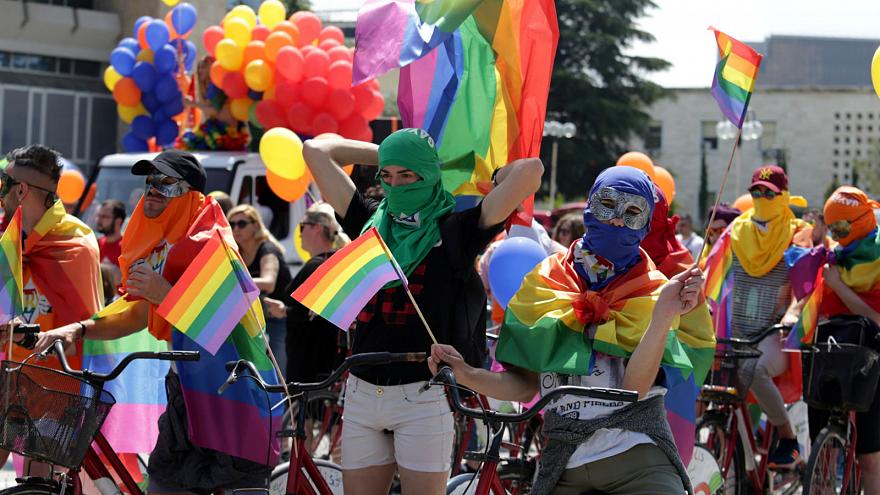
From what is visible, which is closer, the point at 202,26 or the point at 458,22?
the point at 458,22

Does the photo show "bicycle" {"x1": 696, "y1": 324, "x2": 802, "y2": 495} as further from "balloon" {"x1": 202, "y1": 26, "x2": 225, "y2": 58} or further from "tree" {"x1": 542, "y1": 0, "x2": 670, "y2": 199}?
"tree" {"x1": 542, "y1": 0, "x2": 670, "y2": 199}

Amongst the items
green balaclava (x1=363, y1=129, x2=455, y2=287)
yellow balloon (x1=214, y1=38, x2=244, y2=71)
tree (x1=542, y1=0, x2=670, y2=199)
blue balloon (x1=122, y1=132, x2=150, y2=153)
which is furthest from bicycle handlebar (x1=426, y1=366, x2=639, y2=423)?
tree (x1=542, y1=0, x2=670, y2=199)

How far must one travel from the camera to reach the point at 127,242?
4984mm

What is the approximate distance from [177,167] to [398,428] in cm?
144

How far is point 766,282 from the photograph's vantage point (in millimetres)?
7539

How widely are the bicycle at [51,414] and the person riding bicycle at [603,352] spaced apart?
1.23 metres

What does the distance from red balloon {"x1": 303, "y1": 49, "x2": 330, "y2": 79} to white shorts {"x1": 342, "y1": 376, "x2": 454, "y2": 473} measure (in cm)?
769

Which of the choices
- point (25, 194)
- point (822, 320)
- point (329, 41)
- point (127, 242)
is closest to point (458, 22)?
point (127, 242)

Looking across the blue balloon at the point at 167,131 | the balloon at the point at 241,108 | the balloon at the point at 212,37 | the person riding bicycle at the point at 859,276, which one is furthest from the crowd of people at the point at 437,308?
the blue balloon at the point at 167,131

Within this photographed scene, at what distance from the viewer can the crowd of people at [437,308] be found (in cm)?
366

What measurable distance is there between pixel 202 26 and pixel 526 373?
88.7 ft

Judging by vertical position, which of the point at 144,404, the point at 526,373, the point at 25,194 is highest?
the point at 25,194

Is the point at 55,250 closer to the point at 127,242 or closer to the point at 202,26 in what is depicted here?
the point at 127,242

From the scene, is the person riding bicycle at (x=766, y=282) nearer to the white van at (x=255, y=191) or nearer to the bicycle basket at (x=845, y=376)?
the bicycle basket at (x=845, y=376)
